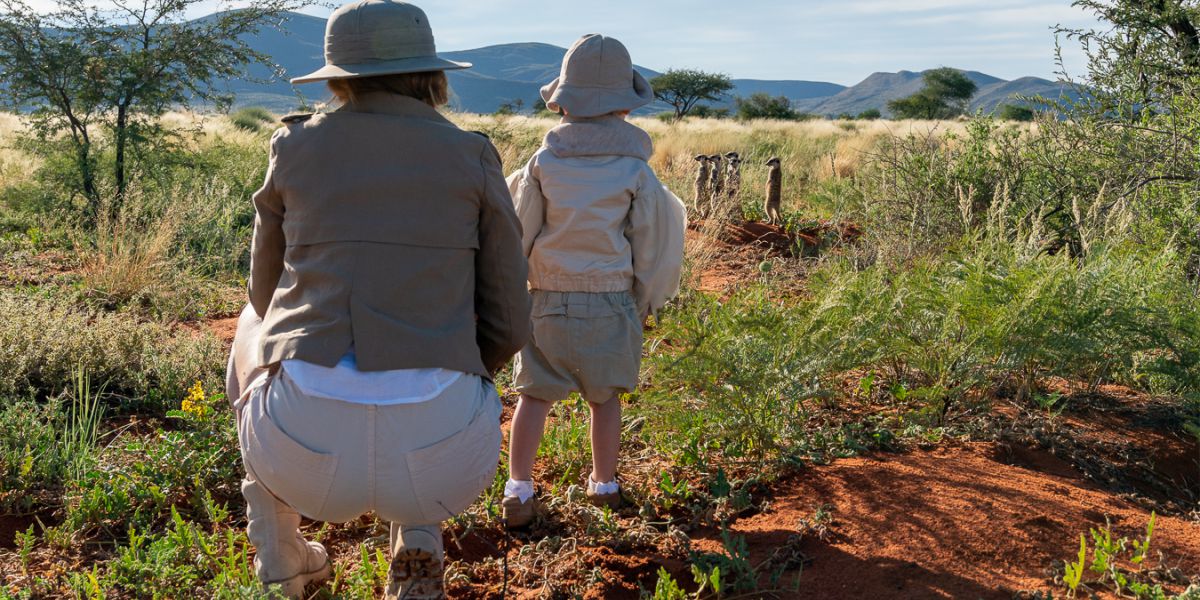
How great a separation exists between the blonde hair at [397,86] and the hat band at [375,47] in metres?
0.04

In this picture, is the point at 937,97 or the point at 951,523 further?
the point at 937,97

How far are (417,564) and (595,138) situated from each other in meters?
1.50

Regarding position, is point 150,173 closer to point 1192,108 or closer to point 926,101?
point 1192,108

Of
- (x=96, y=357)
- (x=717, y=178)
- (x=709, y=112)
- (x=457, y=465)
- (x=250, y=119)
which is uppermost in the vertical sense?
(x=709, y=112)

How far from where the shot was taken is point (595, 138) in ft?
10.3

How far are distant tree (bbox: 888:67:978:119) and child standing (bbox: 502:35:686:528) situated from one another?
40956 mm

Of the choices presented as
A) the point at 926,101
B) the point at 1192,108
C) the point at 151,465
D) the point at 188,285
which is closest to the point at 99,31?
the point at 188,285

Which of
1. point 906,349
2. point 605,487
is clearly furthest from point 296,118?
point 906,349

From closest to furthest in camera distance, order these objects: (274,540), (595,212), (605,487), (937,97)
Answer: (274,540) → (595,212) → (605,487) → (937,97)

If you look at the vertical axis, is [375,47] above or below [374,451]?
above

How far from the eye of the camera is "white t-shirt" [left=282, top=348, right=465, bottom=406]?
6.75 ft

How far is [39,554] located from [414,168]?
2007 mm

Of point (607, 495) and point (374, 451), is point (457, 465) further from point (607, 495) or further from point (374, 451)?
point (607, 495)

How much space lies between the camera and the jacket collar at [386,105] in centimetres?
220
